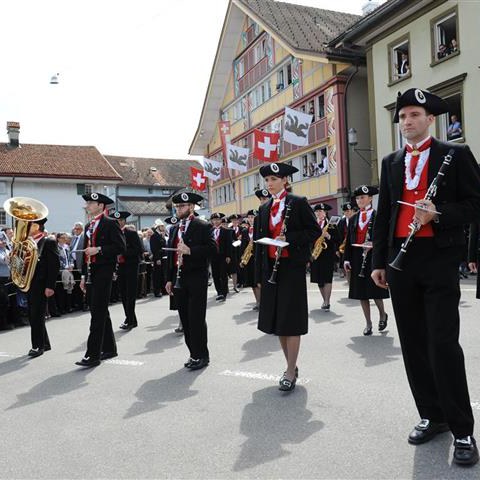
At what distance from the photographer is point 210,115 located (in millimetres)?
41812

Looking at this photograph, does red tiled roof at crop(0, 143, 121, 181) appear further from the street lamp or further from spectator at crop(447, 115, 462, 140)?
spectator at crop(447, 115, 462, 140)

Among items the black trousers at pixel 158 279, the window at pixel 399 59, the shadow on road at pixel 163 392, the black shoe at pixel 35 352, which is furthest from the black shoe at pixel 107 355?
the window at pixel 399 59

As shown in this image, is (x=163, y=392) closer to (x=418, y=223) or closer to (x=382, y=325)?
(x=418, y=223)

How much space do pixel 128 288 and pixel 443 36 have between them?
52.9 feet

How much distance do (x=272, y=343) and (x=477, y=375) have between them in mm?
3030

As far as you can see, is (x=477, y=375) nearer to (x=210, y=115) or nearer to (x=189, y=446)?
(x=189, y=446)

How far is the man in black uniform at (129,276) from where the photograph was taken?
10.4 metres

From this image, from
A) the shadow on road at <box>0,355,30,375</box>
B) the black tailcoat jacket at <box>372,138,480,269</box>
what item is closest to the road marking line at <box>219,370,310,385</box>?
the black tailcoat jacket at <box>372,138,480,269</box>

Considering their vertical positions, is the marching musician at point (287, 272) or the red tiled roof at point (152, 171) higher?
the red tiled roof at point (152, 171)

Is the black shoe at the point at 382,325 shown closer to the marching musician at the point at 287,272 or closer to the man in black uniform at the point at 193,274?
the man in black uniform at the point at 193,274

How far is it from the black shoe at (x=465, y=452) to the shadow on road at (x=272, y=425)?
108 centimetres

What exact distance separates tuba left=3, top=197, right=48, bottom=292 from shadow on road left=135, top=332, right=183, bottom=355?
192 centimetres

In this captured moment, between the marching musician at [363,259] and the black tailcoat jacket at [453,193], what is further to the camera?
the marching musician at [363,259]

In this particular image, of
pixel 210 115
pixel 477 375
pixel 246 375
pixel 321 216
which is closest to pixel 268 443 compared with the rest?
pixel 246 375
